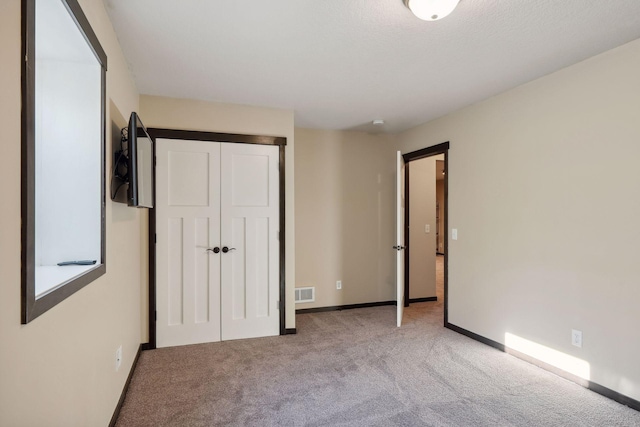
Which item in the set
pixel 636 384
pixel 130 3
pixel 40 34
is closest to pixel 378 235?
pixel 636 384

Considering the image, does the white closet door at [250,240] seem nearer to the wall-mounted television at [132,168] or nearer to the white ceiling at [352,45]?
the white ceiling at [352,45]

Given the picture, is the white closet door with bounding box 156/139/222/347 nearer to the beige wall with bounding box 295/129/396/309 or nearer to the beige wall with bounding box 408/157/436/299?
the beige wall with bounding box 295/129/396/309

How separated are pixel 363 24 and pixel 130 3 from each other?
1.30 metres

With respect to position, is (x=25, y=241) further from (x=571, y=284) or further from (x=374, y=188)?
(x=374, y=188)

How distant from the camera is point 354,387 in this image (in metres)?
2.50

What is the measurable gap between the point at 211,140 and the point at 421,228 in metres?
3.17

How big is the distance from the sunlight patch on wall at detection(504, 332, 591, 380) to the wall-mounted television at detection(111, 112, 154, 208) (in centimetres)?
325

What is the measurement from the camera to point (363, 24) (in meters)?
2.04

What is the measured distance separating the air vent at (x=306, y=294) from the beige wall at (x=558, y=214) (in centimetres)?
177

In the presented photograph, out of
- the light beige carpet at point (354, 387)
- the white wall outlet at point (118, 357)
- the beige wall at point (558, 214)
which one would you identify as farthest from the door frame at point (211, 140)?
the beige wall at point (558, 214)

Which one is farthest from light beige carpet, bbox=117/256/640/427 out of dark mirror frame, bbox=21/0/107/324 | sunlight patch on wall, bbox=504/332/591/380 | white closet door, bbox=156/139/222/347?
dark mirror frame, bbox=21/0/107/324

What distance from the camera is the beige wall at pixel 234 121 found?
3.30m

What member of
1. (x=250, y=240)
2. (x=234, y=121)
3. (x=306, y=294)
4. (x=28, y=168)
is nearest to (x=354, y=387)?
(x=250, y=240)

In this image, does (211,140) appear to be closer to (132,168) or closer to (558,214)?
(132,168)
